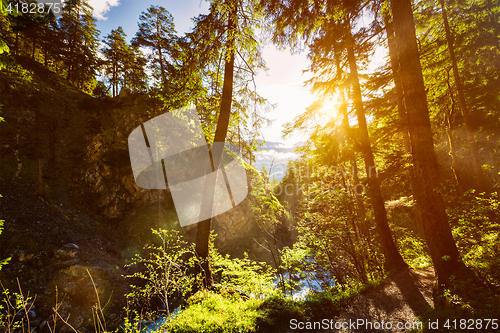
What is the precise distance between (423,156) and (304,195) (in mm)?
5253

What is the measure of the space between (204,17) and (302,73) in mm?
4948

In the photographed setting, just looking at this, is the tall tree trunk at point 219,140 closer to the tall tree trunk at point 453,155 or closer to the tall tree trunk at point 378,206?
the tall tree trunk at point 378,206

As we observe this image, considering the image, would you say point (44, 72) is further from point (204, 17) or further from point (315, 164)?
point (315, 164)

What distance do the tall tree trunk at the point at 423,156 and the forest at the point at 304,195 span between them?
0.10ft

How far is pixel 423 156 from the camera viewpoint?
14.3 feet

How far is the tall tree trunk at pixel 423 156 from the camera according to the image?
416 cm

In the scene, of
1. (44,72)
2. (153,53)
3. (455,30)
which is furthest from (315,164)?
(44,72)

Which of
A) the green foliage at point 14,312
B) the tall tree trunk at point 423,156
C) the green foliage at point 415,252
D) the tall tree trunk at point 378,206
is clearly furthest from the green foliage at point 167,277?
the green foliage at point 415,252

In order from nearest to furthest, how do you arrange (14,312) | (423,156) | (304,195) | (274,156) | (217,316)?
1. (14,312)
2. (217,316)
3. (423,156)
4. (274,156)
5. (304,195)

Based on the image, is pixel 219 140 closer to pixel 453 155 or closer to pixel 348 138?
pixel 348 138

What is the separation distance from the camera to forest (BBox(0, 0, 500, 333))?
4.33m

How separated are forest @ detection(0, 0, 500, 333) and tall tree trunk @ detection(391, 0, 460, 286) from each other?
31 millimetres

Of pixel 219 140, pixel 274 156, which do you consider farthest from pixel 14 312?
pixel 274 156

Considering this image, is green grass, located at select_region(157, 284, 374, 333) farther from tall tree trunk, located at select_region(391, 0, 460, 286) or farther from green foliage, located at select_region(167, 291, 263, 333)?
tall tree trunk, located at select_region(391, 0, 460, 286)
